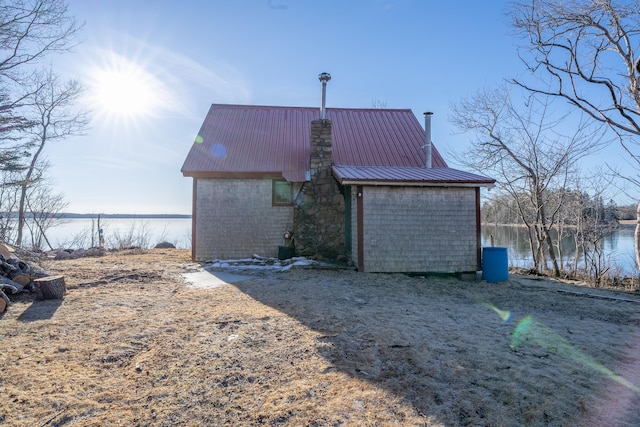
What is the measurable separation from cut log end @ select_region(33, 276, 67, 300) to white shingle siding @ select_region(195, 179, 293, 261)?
182 inches

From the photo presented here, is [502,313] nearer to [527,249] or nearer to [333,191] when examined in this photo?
[333,191]

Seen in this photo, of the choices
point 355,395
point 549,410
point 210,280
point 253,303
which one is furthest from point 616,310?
point 210,280

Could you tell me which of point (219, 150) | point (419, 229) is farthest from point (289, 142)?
point (419, 229)

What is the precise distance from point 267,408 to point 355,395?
0.66 m

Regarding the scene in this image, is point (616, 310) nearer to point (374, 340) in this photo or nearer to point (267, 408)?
point (374, 340)

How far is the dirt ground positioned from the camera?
2400 mm

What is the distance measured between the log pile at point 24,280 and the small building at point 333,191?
4364 millimetres

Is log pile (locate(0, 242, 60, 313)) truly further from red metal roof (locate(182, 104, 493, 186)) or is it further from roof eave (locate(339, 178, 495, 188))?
roof eave (locate(339, 178, 495, 188))

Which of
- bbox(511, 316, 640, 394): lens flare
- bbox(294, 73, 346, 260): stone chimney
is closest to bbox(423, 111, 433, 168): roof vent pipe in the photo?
bbox(294, 73, 346, 260): stone chimney

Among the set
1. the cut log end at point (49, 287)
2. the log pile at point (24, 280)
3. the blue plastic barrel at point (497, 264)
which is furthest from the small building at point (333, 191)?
the cut log end at point (49, 287)

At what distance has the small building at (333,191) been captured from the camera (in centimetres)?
826

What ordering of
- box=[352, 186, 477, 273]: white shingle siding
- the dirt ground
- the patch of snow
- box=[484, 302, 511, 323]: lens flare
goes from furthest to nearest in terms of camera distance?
1. the patch of snow
2. box=[352, 186, 477, 273]: white shingle siding
3. box=[484, 302, 511, 323]: lens flare
4. the dirt ground

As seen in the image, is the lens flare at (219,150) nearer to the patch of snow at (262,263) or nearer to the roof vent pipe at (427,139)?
the patch of snow at (262,263)

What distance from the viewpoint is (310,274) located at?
8.02m
